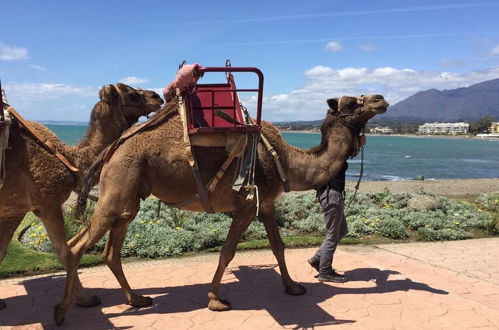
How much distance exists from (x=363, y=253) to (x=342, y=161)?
3.12m

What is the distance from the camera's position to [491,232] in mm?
10438

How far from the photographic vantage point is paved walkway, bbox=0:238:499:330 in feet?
17.3

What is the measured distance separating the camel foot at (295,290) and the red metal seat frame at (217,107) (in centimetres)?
237

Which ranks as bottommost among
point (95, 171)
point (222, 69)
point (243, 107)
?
point (95, 171)

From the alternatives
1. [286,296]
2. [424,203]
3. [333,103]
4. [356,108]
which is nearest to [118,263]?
[286,296]

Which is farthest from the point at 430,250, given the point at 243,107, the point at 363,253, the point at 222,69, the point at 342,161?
the point at 222,69

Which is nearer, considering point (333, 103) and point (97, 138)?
point (97, 138)

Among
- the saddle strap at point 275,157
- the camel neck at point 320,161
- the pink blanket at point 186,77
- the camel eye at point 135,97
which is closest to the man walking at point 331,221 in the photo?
the camel neck at point 320,161

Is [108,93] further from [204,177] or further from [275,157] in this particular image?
[275,157]

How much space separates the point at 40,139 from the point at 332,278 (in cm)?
449

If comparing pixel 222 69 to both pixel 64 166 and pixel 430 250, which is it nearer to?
pixel 64 166

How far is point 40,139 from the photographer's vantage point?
516 centimetres

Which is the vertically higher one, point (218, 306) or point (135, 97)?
point (135, 97)

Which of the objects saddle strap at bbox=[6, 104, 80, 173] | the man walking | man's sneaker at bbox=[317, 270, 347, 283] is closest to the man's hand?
the man walking
